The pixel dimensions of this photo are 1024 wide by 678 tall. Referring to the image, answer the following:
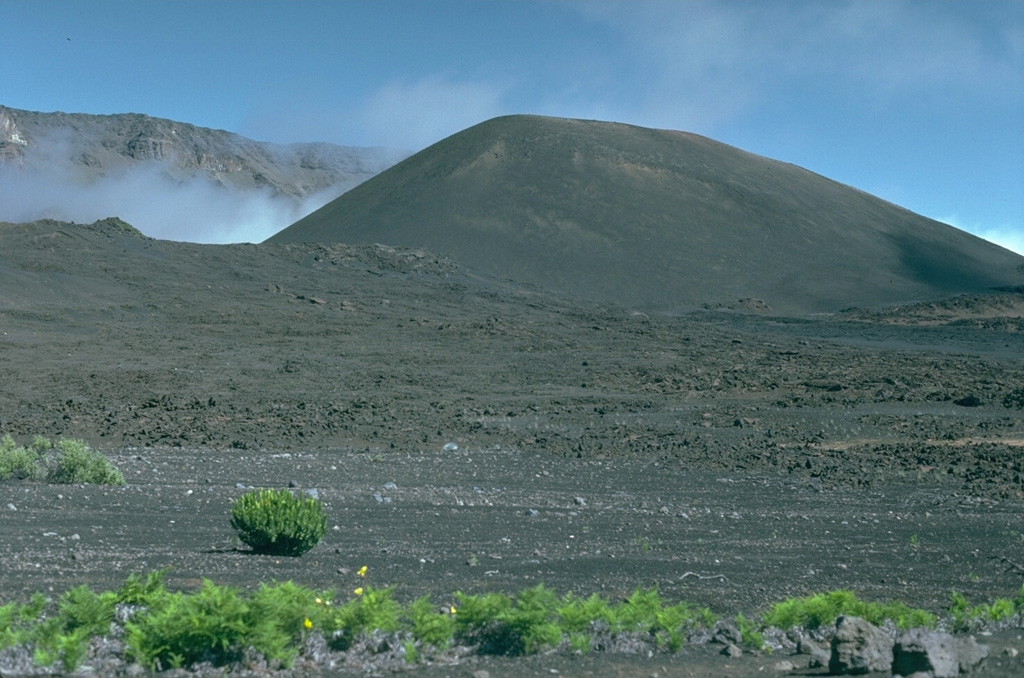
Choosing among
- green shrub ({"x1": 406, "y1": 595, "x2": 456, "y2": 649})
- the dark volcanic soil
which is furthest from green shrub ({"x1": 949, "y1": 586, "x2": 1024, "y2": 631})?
green shrub ({"x1": 406, "y1": 595, "x2": 456, "y2": 649})

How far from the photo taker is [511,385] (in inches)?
1097

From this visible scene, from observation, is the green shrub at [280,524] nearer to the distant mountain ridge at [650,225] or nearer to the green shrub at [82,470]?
the green shrub at [82,470]

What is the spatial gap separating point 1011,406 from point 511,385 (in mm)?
11463

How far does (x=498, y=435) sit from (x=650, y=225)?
2135 inches

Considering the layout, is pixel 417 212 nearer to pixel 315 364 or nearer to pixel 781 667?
pixel 315 364

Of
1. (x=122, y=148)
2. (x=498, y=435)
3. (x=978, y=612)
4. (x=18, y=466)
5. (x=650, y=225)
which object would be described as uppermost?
(x=122, y=148)

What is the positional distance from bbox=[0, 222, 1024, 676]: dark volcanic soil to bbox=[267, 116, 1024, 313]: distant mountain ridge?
Result: 1561 centimetres

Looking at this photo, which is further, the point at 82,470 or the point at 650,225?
the point at 650,225

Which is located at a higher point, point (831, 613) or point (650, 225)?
point (650, 225)

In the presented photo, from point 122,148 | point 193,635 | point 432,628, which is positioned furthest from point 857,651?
point 122,148

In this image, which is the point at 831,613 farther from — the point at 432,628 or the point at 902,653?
the point at 432,628

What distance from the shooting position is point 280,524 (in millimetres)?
8562

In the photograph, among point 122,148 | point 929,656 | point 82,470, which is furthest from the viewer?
point 122,148

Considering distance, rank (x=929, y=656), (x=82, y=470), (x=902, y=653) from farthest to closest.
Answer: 1. (x=82, y=470)
2. (x=902, y=653)
3. (x=929, y=656)
